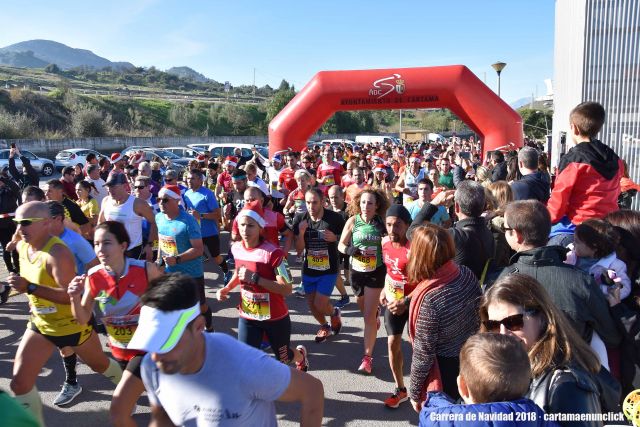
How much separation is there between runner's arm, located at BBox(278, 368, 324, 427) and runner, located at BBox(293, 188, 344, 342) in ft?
9.14

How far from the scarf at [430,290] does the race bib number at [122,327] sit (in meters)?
1.89

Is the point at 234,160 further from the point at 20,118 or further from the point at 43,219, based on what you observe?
the point at 20,118

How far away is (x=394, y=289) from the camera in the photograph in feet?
12.0

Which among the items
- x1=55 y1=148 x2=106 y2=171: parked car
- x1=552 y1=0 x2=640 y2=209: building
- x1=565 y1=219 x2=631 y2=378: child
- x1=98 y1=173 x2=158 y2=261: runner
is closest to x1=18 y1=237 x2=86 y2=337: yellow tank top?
x1=98 y1=173 x2=158 y2=261: runner

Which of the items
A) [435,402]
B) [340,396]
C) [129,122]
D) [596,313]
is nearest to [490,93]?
[340,396]

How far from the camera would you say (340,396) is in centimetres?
390

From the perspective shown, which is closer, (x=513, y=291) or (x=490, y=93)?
(x=513, y=291)

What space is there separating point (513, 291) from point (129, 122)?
164 feet

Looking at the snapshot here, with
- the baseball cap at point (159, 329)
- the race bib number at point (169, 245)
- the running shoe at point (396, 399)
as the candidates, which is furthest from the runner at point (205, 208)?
the baseball cap at point (159, 329)

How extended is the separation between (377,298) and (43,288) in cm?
274

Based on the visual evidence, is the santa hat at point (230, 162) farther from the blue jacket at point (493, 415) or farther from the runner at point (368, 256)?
the blue jacket at point (493, 415)

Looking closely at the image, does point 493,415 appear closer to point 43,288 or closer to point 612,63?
point 43,288

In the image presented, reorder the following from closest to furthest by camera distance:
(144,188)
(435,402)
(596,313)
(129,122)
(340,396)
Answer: (435,402)
(596,313)
(340,396)
(144,188)
(129,122)

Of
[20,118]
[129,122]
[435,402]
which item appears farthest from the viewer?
[129,122]
